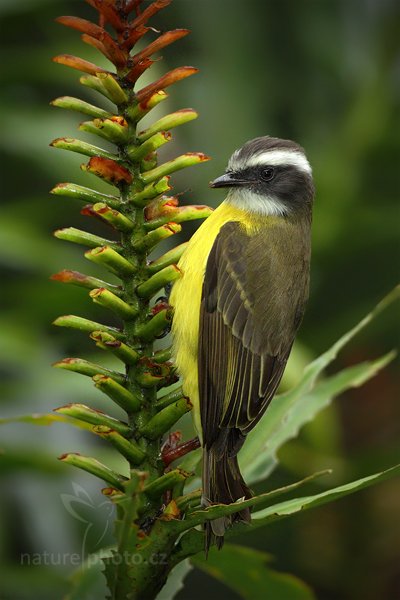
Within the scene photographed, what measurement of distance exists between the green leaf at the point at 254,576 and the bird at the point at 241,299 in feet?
0.32

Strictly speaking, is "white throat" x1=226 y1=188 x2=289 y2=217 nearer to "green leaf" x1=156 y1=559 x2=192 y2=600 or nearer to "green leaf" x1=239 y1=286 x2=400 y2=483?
"green leaf" x1=239 y1=286 x2=400 y2=483

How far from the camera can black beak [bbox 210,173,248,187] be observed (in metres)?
2.67

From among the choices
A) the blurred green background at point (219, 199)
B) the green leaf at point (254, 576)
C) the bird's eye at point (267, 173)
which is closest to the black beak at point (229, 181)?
the bird's eye at point (267, 173)

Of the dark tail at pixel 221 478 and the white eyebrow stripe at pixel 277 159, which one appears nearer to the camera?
the dark tail at pixel 221 478

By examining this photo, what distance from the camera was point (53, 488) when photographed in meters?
2.96

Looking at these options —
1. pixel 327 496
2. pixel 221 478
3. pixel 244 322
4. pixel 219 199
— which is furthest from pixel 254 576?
pixel 219 199

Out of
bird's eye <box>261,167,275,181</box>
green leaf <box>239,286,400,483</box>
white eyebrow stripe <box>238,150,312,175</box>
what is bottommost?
green leaf <box>239,286,400,483</box>

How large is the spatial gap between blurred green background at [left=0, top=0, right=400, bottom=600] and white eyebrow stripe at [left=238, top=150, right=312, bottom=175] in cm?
60

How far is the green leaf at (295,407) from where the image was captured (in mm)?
1862

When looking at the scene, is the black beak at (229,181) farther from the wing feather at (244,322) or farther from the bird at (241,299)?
the wing feather at (244,322)

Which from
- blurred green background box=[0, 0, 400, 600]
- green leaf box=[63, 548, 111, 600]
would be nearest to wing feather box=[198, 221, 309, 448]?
blurred green background box=[0, 0, 400, 600]

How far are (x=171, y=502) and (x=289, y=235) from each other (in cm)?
136

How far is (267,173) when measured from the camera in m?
2.91

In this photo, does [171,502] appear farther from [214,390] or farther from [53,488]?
[53,488]
